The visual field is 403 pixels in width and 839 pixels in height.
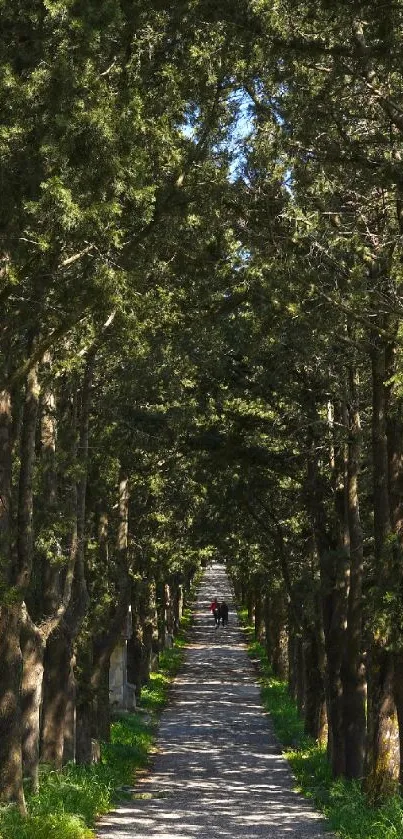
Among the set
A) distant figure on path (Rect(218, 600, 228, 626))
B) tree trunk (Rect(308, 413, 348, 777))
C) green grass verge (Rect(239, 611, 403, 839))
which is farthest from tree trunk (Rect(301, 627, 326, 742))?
distant figure on path (Rect(218, 600, 228, 626))

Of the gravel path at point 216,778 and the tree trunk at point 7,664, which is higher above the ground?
the tree trunk at point 7,664

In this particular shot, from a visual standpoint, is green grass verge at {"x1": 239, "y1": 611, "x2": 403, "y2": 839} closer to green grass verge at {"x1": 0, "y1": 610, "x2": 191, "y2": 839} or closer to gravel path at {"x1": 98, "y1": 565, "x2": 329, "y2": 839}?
gravel path at {"x1": 98, "y1": 565, "x2": 329, "y2": 839}

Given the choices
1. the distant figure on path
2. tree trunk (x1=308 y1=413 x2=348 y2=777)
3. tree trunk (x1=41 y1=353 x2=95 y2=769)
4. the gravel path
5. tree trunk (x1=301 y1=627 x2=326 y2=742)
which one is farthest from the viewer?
the distant figure on path

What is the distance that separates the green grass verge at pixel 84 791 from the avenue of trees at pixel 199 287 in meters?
0.49

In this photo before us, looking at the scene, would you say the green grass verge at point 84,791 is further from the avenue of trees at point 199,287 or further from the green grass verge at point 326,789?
the green grass verge at point 326,789

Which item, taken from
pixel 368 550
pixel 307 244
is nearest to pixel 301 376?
pixel 368 550

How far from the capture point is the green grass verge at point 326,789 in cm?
1280

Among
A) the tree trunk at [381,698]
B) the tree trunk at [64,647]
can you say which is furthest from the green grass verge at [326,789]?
the tree trunk at [64,647]

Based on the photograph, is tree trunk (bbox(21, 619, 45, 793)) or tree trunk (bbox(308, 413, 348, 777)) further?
tree trunk (bbox(308, 413, 348, 777))

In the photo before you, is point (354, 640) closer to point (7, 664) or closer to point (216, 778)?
point (216, 778)

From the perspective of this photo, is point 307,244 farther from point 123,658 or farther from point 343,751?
point 123,658

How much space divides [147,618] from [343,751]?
20.6 meters

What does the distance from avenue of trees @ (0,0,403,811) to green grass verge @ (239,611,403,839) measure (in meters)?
0.56

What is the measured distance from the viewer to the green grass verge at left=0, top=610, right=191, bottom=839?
12164 mm
